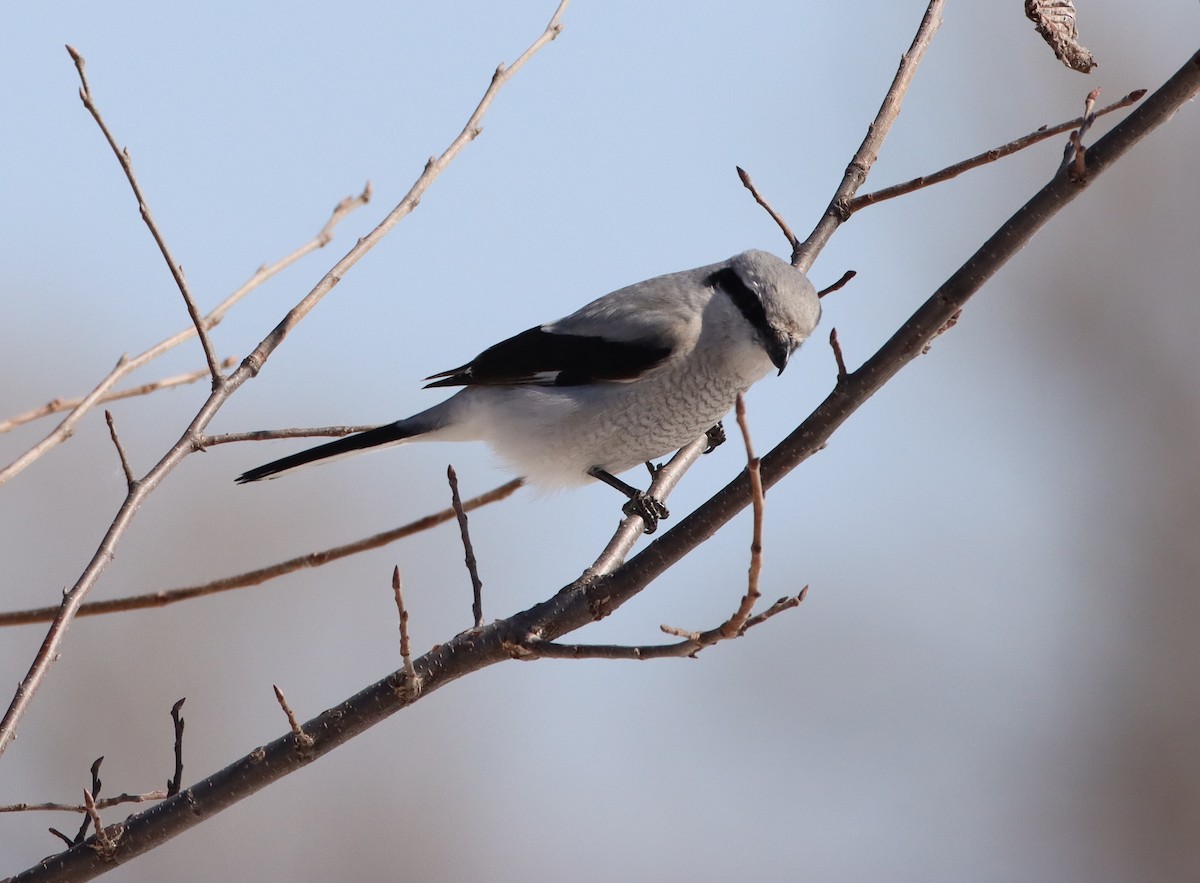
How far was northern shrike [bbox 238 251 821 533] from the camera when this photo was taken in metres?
2.68

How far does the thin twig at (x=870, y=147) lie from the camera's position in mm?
2309

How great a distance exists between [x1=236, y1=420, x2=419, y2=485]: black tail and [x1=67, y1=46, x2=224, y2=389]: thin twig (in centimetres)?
83

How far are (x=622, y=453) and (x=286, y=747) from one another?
1.34 m

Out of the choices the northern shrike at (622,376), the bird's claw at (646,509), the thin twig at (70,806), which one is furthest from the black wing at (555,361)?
the thin twig at (70,806)

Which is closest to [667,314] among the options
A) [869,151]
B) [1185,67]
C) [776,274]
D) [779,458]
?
[776,274]

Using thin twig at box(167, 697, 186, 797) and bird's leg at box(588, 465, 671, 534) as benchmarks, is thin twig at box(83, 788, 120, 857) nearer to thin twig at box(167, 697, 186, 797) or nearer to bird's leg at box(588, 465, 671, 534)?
thin twig at box(167, 697, 186, 797)

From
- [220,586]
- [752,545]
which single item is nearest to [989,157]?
[752,545]

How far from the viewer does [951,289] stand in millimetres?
1519

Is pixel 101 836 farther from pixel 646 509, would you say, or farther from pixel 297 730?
pixel 646 509

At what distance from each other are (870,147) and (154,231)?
1507mm

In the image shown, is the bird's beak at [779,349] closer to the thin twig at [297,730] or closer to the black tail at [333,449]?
the black tail at [333,449]

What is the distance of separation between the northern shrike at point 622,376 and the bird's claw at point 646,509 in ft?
0.09

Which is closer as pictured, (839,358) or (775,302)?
(839,358)

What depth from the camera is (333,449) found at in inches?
106
